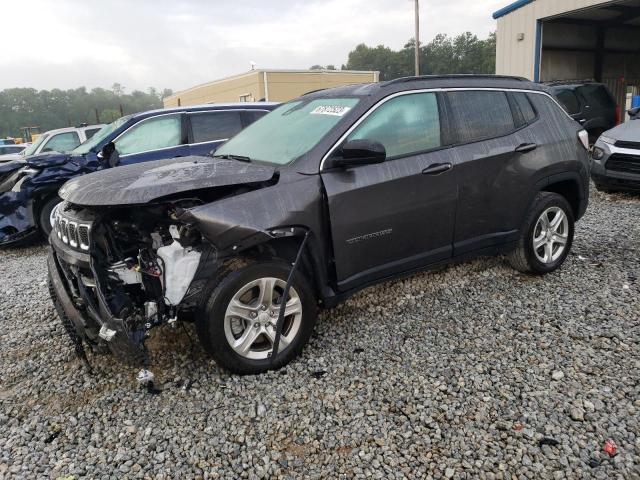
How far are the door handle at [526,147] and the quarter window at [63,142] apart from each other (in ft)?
33.0

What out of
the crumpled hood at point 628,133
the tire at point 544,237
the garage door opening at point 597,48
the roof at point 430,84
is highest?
the garage door opening at point 597,48

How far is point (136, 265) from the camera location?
2.93 metres

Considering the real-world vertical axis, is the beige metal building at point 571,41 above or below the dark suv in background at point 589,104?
above

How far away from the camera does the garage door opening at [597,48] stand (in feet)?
54.4

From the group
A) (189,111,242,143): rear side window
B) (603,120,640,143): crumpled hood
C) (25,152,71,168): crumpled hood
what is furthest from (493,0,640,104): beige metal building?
(25,152,71,168): crumpled hood

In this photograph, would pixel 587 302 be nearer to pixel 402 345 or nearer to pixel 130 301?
pixel 402 345

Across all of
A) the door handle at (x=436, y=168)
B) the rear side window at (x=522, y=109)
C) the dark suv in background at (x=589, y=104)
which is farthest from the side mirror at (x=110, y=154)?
the dark suv in background at (x=589, y=104)

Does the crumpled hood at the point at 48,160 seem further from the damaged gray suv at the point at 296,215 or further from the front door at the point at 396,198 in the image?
the front door at the point at 396,198

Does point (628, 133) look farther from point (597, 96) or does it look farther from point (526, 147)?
point (526, 147)

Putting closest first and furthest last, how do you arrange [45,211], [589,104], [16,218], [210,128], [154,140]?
[16,218] < [45,211] < [154,140] < [210,128] < [589,104]

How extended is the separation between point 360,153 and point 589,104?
10.4 m

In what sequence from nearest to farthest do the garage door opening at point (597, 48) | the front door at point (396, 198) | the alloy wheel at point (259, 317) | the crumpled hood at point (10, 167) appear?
the alloy wheel at point (259, 317) → the front door at point (396, 198) → the crumpled hood at point (10, 167) → the garage door opening at point (597, 48)

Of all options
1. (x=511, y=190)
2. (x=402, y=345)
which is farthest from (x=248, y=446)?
(x=511, y=190)

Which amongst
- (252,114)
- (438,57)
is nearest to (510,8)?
(252,114)
